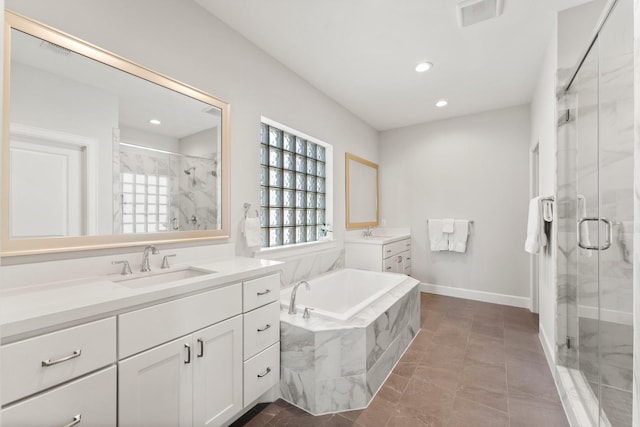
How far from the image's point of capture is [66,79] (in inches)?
56.4

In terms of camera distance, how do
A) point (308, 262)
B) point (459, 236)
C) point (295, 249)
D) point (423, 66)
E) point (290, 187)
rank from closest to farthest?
point (423, 66)
point (295, 249)
point (308, 262)
point (290, 187)
point (459, 236)

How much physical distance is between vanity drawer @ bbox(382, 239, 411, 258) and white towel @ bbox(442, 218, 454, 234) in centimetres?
54

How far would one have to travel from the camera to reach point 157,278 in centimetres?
168

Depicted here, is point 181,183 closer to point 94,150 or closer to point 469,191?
point 94,150

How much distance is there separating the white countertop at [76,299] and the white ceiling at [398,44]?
5.97 ft

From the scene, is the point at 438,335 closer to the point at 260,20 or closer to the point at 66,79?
the point at 260,20

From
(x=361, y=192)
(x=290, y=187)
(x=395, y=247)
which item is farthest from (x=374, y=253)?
(x=290, y=187)

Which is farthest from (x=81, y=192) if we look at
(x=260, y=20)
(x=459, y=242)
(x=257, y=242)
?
(x=459, y=242)

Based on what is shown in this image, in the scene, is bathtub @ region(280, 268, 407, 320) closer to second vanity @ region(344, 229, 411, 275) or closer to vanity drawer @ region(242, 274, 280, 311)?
second vanity @ region(344, 229, 411, 275)

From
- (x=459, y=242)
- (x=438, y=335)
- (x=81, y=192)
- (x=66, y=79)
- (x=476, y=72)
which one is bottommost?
(x=438, y=335)

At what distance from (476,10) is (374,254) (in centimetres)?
246

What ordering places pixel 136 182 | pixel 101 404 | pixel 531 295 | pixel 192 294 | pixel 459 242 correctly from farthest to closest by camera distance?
pixel 459 242
pixel 531 295
pixel 136 182
pixel 192 294
pixel 101 404

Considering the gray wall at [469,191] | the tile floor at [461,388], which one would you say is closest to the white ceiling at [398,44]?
the gray wall at [469,191]

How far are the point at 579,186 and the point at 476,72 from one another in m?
1.51
